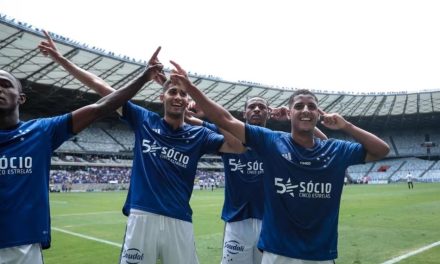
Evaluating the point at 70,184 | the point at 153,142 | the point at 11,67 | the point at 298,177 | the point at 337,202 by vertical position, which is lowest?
the point at 70,184

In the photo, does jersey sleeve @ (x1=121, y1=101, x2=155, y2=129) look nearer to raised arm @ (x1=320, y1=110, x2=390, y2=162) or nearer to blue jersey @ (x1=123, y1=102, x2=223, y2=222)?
blue jersey @ (x1=123, y1=102, x2=223, y2=222)

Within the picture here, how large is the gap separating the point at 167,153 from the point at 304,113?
4.48 ft

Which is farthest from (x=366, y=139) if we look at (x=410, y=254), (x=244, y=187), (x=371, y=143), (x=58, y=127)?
(x=410, y=254)

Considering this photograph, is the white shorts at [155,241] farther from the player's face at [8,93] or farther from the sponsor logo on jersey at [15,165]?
the player's face at [8,93]

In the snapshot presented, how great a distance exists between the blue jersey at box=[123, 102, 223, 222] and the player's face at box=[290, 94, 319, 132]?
89 cm

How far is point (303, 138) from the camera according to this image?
3.69m

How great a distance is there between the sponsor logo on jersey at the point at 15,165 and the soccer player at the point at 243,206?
222cm

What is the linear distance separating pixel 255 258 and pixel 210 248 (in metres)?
4.00

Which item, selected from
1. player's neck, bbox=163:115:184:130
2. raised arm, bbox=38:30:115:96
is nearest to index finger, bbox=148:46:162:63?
raised arm, bbox=38:30:115:96

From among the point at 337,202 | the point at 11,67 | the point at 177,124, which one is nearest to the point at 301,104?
the point at 337,202

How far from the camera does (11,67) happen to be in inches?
1344

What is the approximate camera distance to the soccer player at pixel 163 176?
3648mm

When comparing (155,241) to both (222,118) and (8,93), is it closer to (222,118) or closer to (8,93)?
(222,118)

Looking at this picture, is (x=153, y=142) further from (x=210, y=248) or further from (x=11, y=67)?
(x=11, y=67)
